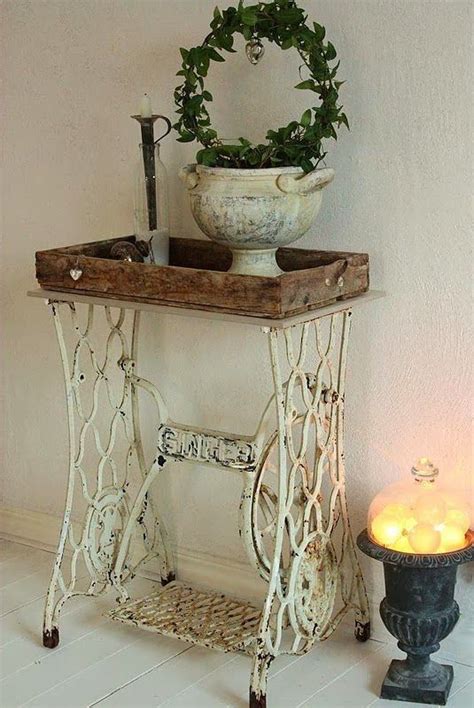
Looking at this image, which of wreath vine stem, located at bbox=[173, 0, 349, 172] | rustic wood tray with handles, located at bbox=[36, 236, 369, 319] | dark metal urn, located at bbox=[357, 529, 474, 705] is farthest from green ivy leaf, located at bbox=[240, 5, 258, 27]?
dark metal urn, located at bbox=[357, 529, 474, 705]

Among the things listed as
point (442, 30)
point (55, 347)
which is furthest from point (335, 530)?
point (442, 30)

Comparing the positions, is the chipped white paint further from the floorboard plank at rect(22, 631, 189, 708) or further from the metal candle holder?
the metal candle holder

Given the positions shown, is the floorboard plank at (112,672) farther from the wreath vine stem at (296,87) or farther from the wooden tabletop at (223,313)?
the wreath vine stem at (296,87)

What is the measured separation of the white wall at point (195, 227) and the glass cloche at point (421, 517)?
0.42 feet

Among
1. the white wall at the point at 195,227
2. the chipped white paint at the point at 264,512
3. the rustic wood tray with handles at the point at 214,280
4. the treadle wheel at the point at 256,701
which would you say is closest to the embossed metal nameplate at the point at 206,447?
the chipped white paint at the point at 264,512

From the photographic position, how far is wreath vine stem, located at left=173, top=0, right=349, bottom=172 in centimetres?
212

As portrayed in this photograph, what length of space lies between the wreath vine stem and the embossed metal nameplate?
1.89 feet

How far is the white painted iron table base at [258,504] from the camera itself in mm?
2182

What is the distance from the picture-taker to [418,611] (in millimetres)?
2188

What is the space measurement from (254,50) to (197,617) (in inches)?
48.6

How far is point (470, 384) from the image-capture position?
2.27 meters

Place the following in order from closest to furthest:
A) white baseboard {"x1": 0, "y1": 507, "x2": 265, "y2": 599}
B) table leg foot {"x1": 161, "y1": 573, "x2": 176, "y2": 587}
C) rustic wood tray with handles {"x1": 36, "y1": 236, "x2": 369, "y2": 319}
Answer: rustic wood tray with handles {"x1": 36, "y1": 236, "x2": 369, "y2": 319}
white baseboard {"x1": 0, "y1": 507, "x2": 265, "y2": 599}
table leg foot {"x1": 161, "y1": 573, "x2": 176, "y2": 587}

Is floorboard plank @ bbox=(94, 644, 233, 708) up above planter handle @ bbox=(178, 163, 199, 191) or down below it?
below

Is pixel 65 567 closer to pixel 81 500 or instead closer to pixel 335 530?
pixel 81 500
